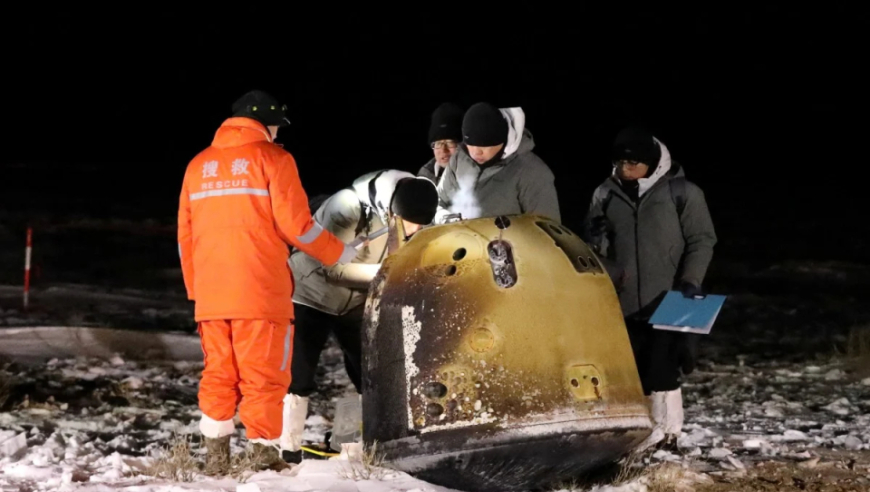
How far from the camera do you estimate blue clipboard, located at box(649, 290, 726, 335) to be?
6211 mm

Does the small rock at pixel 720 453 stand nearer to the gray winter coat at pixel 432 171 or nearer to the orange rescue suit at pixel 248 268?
the gray winter coat at pixel 432 171

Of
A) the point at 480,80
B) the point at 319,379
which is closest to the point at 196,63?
the point at 480,80

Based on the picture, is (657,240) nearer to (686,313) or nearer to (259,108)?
(686,313)

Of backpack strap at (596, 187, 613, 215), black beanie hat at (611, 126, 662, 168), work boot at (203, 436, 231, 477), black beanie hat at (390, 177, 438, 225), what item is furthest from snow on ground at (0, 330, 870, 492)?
black beanie hat at (611, 126, 662, 168)

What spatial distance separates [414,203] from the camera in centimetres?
546

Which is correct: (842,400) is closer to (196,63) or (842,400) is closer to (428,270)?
(428,270)

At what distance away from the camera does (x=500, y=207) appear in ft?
20.0

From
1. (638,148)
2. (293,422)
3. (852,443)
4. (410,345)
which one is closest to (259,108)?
(410,345)

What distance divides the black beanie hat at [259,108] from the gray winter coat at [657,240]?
78.1 inches

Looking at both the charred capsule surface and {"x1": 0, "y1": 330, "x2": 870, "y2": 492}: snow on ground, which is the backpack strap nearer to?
{"x1": 0, "y1": 330, "x2": 870, "y2": 492}: snow on ground

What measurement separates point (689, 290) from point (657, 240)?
336 mm

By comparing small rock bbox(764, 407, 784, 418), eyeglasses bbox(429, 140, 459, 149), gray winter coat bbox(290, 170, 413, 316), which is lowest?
small rock bbox(764, 407, 784, 418)

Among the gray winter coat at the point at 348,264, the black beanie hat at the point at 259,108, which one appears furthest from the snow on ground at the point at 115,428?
the black beanie hat at the point at 259,108

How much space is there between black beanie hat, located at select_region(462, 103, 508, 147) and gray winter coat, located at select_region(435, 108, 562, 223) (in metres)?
0.09
